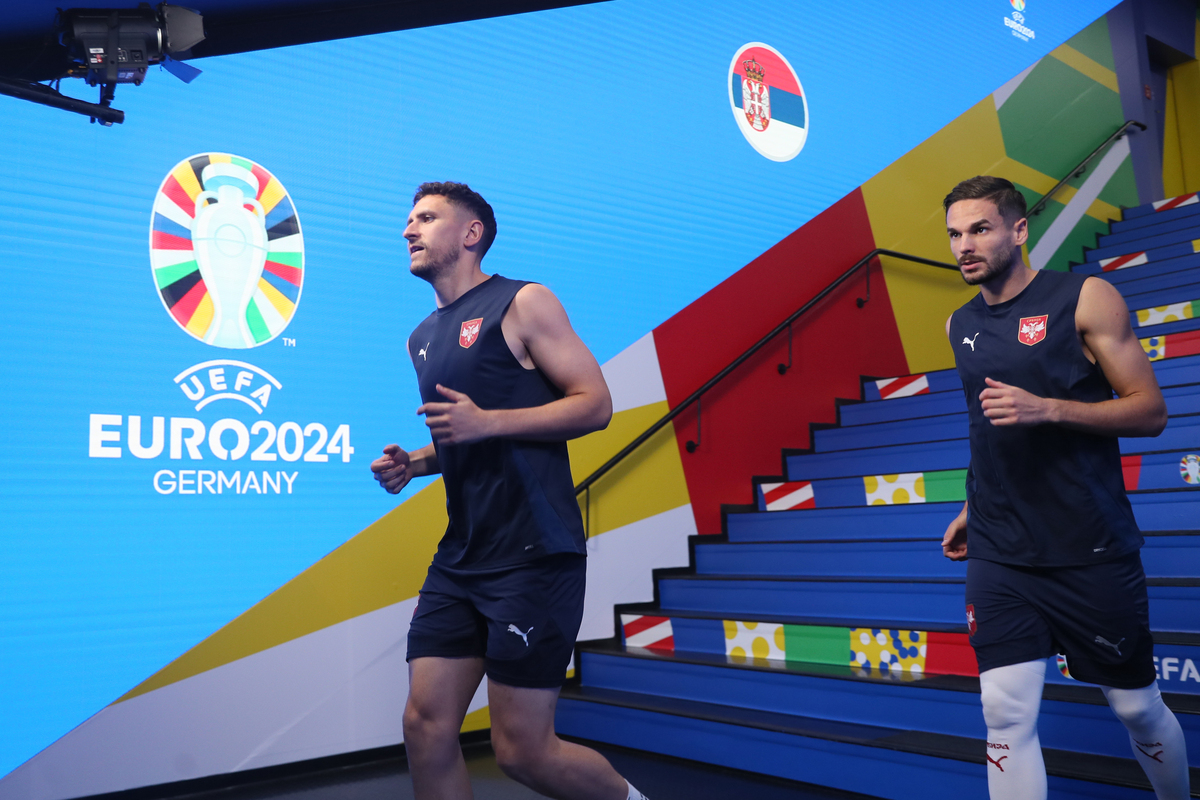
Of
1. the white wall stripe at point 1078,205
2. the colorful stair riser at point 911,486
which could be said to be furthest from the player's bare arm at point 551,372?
the white wall stripe at point 1078,205

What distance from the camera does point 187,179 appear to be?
133 inches

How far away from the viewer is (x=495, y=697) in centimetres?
192

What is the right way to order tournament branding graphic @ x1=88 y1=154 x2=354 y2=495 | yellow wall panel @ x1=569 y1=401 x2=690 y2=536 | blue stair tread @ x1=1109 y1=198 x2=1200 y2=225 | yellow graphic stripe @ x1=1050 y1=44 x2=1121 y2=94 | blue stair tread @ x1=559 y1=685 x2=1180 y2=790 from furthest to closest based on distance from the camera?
yellow graphic stripe @ x1=1050 y1=44 x2=1121 y2=94 → blue stair tread @ x1=1109 y1=198 x2=1200 y2=225 → yellow wall panel @ x1=569 y1=401 x2=690 y2=536 → tournament branding graphic @ x1=88 y1=154 x2=354 y2=495 → blue stair tread @ x1=559 y1=685 x2=1180 y2=790

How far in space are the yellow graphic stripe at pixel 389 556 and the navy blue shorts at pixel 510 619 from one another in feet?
5.36

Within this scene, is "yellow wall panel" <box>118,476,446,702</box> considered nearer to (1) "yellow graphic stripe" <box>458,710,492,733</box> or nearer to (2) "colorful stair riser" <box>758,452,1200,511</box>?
(1) "yellow graphic stripe" <box>458,710,492,733</box>

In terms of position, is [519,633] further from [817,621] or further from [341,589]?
[817,621]

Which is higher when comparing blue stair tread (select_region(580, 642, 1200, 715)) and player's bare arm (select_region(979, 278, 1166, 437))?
player's bare arm (select_region(979, 278, 1166, 437))

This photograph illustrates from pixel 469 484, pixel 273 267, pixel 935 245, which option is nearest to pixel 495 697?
pixel 469 484

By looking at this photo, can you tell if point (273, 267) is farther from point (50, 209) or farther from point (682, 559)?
point (682, 559)

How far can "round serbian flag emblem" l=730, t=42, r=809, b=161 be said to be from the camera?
5215 millimetres

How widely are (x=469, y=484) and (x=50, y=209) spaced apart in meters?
2.07

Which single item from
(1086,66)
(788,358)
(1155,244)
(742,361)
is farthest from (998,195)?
(1086,66)

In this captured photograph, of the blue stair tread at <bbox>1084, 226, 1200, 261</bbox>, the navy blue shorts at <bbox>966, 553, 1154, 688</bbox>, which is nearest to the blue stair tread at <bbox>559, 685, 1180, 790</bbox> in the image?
the navy blue shorts at <bbox>966, 553, 1154, 688</bbox>

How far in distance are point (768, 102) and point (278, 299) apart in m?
3.09
